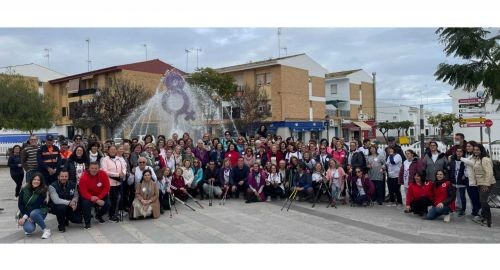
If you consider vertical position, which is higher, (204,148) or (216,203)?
(204,148)

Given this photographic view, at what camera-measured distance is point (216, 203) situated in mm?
10500

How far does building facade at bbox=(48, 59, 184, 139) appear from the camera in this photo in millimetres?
43031

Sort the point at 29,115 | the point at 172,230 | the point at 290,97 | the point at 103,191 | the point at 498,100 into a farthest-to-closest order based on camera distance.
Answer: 1. the point at 290,97
2. the point at 29,115
3. the point at 498,100
4. the point at 103,191
5. the point at 172,230

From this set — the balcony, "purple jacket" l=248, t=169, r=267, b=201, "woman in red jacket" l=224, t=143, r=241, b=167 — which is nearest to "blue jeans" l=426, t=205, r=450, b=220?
"purple jacket" l=248, t=169, r=267, b=201

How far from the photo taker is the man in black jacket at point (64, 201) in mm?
7719

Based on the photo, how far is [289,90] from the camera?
41.4 m

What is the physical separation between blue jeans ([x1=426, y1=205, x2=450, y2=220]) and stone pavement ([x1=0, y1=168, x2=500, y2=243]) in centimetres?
14

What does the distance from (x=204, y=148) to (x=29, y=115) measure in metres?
19.4

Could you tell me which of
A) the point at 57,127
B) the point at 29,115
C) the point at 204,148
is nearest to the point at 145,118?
the point at 29,115

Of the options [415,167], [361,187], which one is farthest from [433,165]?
[361,187]

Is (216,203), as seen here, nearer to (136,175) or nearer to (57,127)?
(136,175)

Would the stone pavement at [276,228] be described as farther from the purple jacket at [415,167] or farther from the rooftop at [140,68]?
the rooftop at [140,68]

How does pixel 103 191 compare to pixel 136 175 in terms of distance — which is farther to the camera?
pixel 136 175

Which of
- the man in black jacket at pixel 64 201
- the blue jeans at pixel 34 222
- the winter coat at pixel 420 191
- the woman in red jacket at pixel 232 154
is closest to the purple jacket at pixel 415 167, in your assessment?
the winter coat at pixel 420 191
